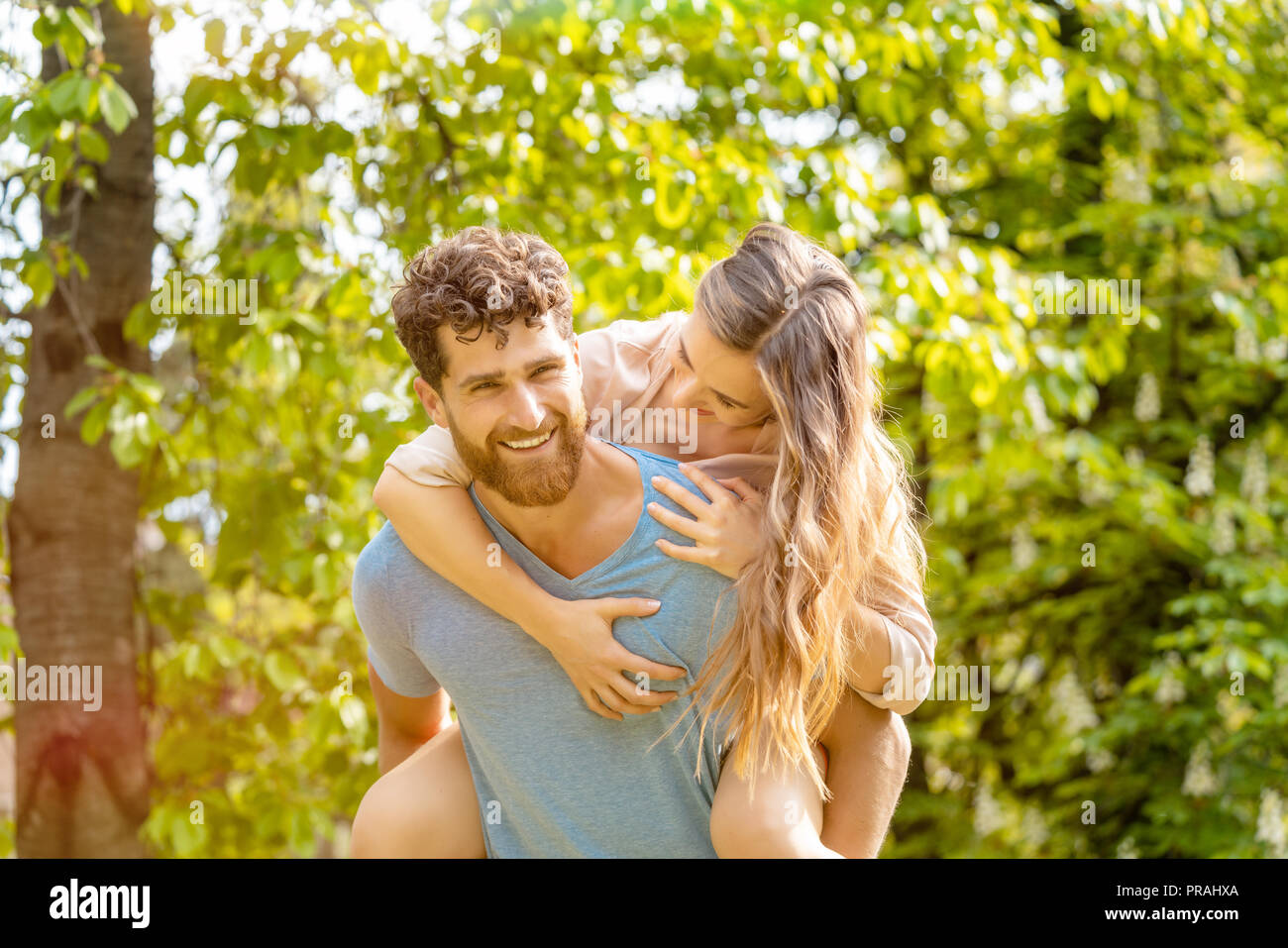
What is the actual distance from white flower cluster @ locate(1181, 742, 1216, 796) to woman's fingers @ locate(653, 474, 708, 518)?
13.7ft

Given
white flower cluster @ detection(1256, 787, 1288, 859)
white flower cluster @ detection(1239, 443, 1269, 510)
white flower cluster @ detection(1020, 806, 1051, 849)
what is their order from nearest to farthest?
white flower cluster @ detection(1256, 787, 1288, 859) → white flower cluster @ detection(1239, 443, 1269, 510) → white flower cluster @ detection(1020, 806, 1051, 849)

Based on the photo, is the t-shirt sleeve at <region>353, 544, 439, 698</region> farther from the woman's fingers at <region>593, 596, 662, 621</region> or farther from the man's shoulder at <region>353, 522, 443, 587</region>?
the woman's fingers at <region>593, 596, 662, 621</region>

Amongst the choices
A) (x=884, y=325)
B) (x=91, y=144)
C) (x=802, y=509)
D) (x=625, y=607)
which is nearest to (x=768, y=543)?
(x=802, y=509)

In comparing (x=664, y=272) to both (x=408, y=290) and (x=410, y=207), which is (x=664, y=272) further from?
(x=408, y=290)

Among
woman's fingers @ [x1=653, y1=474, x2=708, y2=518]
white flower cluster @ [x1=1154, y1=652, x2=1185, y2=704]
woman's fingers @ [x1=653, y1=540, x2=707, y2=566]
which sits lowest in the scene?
white flower cluster @ [x1=1154, y1=652, x2=1185, y2=704]

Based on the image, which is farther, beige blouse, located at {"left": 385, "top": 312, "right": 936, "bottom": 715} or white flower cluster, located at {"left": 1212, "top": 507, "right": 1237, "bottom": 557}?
white flower cluster, located at {"left": 1212, "top": 507, "right": 1237, "bottom": 557}

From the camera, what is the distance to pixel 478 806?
2244mm

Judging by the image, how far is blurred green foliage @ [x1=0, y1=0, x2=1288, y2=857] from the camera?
143 inches

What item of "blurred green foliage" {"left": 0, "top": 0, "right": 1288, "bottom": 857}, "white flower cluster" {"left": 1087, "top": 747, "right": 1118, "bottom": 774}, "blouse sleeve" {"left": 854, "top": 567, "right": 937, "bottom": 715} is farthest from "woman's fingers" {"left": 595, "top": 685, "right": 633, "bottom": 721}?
"white flower cluster" {"left": 1087, "top": 747, "right": 1118, "bottom": 774}

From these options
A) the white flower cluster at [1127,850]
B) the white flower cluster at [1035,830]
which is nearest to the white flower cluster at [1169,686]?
the white flower cluster at [1127,850]

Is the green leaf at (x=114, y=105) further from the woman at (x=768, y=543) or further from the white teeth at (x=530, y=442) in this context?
the white teeth at (x=530, y=442)

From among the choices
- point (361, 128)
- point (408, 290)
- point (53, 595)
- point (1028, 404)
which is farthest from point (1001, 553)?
point (408, 290)

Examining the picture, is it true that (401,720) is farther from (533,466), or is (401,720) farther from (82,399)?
(82,399)
